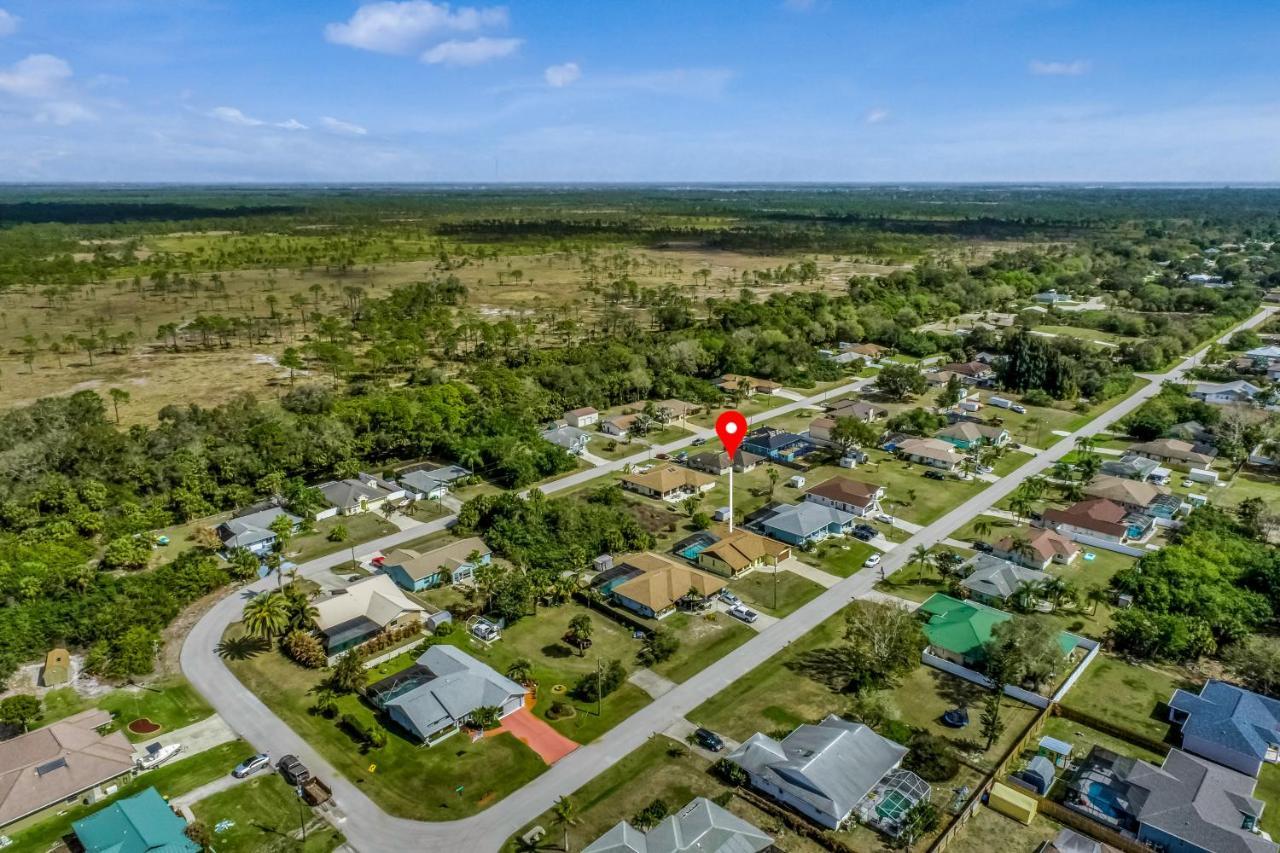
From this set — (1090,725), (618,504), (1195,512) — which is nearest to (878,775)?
(1090,725)

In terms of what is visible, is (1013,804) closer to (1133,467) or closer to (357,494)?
(1133,467)

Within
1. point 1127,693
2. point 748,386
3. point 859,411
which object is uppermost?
point 748,386

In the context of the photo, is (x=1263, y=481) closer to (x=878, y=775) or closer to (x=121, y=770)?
(x=878, y=775)

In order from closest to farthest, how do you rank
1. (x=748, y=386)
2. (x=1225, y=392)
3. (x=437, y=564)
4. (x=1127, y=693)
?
(x=1127, y=693), (x=437, y=564), (x=1225, y=392), (x=748, y=386)

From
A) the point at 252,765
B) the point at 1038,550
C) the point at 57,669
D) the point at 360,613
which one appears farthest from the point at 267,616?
the point at 1038,550

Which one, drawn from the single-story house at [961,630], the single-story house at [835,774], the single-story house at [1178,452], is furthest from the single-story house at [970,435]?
the single-story house at [835,774]

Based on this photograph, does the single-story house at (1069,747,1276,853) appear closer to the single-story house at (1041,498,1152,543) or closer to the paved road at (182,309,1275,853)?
the paved road at (182,309,1275,853)

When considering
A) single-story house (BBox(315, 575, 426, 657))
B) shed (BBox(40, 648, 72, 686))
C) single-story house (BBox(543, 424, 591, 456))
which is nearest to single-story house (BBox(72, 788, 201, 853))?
single-story house (BBox(315, 575, 426, 657))
